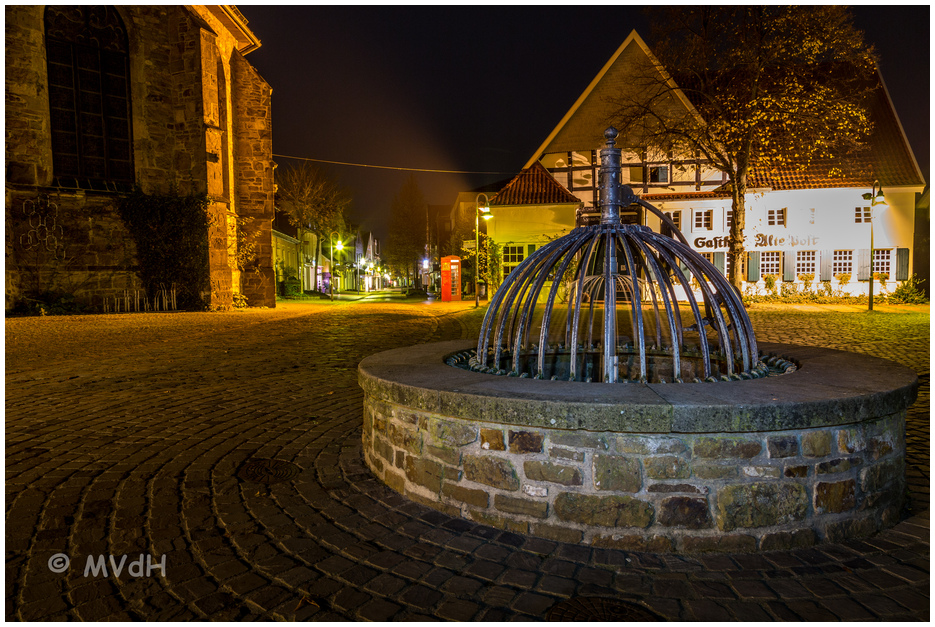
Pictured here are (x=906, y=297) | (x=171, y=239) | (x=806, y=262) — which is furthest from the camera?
(x=806, y=262)

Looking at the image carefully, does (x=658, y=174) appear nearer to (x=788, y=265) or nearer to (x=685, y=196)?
(x=685, y=196)

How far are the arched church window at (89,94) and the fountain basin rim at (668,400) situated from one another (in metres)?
19.7

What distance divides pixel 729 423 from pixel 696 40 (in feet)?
67.6

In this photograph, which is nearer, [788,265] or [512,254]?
[788,265]

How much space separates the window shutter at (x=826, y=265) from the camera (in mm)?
25375

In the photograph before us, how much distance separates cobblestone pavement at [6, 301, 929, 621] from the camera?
2275 mm

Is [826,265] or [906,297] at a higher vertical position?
[826,265]

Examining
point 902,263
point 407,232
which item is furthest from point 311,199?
point 902,263

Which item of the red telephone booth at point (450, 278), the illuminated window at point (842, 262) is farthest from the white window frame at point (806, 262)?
the red telephone booth at point (450, 278)

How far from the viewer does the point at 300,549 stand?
8.98 ft

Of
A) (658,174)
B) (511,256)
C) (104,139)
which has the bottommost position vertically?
(511,256)

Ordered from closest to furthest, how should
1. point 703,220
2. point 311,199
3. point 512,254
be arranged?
point 703,220
point 512,254
point 311,199

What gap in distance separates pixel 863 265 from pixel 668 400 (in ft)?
92.9

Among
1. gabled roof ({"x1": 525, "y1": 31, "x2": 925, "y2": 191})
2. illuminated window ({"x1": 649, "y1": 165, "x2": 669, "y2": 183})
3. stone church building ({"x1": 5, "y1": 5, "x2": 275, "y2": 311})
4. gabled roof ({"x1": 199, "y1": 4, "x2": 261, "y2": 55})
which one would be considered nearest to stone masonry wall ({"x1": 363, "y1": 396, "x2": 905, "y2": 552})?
stone church building ({"x1": 5, "y1": 5, "x2": 275, "y2": 311})
